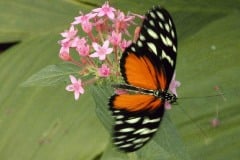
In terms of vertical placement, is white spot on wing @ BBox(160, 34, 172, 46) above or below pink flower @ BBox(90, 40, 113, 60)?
below

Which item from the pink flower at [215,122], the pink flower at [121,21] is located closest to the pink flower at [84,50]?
the pink flower at [121,21]

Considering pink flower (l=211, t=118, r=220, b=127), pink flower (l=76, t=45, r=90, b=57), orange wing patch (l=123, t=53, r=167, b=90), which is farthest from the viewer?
pink flower (l=211, t=118, r=220, b=127)

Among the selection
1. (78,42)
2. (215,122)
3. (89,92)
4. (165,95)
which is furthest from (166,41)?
(89,92)

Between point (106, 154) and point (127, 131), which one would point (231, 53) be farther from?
point (127, 131)

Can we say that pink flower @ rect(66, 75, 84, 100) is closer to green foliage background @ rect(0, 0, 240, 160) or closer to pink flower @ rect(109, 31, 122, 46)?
pink flower @ rect(109, 31, 122, 46)

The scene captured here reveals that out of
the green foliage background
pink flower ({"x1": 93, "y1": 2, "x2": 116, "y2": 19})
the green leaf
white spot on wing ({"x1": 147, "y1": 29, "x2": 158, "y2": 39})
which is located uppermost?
pink flower ({"x1": 93, "y1": 2, "x2": 116, "y2": 19})

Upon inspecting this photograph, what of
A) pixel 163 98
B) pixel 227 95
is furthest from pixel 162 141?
pixel 227 95

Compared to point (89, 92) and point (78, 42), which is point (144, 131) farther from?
point (89, 92)

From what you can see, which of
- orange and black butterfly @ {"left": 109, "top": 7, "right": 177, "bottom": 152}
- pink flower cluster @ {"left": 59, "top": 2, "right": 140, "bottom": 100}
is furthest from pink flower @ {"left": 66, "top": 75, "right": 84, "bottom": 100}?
orange and black butterfly @ {"left": 109, "top": 7, "right": 177, "bottom": 152}
